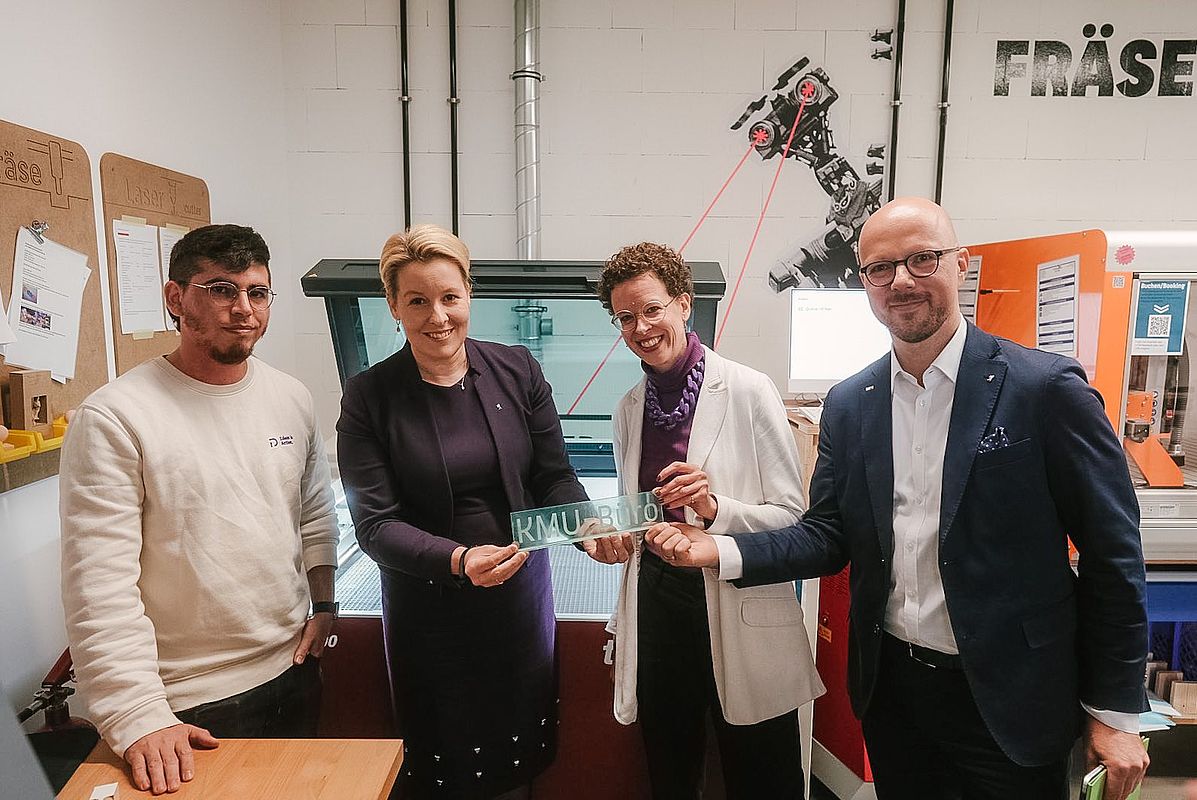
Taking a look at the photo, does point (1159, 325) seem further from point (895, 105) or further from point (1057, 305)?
point (895, 105)

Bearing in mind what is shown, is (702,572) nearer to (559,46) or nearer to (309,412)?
(309,412)

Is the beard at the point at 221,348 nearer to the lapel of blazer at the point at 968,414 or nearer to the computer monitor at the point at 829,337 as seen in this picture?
the lapel of blazer at the point at 968,414

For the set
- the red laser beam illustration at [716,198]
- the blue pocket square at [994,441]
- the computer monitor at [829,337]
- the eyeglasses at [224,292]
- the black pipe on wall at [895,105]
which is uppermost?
the black pipe on wall at [895,105]

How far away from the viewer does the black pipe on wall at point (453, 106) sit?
110 inches

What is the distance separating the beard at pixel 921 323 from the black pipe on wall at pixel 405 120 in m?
2.20

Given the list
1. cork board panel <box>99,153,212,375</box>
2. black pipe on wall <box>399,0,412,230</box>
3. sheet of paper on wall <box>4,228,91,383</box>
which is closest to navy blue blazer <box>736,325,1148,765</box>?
sheet of paper on wall <box>4,228,91,383</box>

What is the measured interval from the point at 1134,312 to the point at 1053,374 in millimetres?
913

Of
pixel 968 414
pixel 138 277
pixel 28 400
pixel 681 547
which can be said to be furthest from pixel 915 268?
pixel 138 277

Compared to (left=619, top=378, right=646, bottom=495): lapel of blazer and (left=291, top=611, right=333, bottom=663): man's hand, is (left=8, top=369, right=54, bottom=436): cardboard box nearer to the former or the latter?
(left=291, top=611, right=333, bottom=663): man's hand

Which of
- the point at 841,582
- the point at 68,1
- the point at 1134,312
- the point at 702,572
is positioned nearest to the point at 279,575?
the point at 702,572

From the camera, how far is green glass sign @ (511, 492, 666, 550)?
1420 mm

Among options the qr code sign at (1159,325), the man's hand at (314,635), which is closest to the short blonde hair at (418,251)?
the man's hand at (314,635)

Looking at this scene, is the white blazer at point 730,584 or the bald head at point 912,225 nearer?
the bald head at point 912,225

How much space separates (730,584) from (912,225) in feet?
2.78
